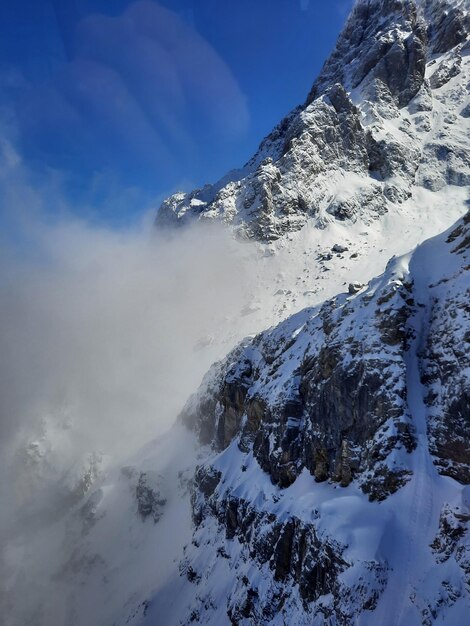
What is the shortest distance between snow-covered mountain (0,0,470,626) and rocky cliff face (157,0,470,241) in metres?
0.57

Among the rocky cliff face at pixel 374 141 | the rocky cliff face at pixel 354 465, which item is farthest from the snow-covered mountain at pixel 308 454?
the rocky cliff face at pixel 374 141

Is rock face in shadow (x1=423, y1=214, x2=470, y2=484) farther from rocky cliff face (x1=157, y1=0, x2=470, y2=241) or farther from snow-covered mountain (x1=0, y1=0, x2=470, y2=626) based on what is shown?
rocky cliff face (x1=157, y1=0, x2=470, y2=241)

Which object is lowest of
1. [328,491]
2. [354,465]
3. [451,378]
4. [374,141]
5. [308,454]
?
[328,491]

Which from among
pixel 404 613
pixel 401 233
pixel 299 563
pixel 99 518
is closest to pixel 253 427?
pixel 299 563

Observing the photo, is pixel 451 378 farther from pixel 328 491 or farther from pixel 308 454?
pixel 308 454

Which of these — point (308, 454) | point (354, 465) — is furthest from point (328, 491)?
point (308, 454)

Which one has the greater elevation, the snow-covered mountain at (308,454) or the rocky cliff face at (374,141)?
the rocky cliff face at (374,141)

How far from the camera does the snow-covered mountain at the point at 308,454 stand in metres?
21.2

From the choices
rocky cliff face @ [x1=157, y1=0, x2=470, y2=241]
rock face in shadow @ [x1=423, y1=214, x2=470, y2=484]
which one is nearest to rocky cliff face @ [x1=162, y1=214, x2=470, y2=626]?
rock face in shadow @ [x1=423, y1=214, x2=470, y2=484]

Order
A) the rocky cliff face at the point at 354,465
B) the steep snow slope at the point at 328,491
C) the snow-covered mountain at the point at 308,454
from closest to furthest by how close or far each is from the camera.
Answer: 1. the steep snow slope at the point at 328,491
2. the rocky cliff face at the point at 354,465
3. the snow-covered mountain at the point at 308,454

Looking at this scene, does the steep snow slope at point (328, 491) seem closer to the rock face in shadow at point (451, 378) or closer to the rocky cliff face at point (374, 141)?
the rock face in shadow at point (451, 378)

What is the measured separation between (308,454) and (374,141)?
8105 cm

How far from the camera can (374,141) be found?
299 ft

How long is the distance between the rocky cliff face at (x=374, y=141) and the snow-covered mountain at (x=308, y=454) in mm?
573
